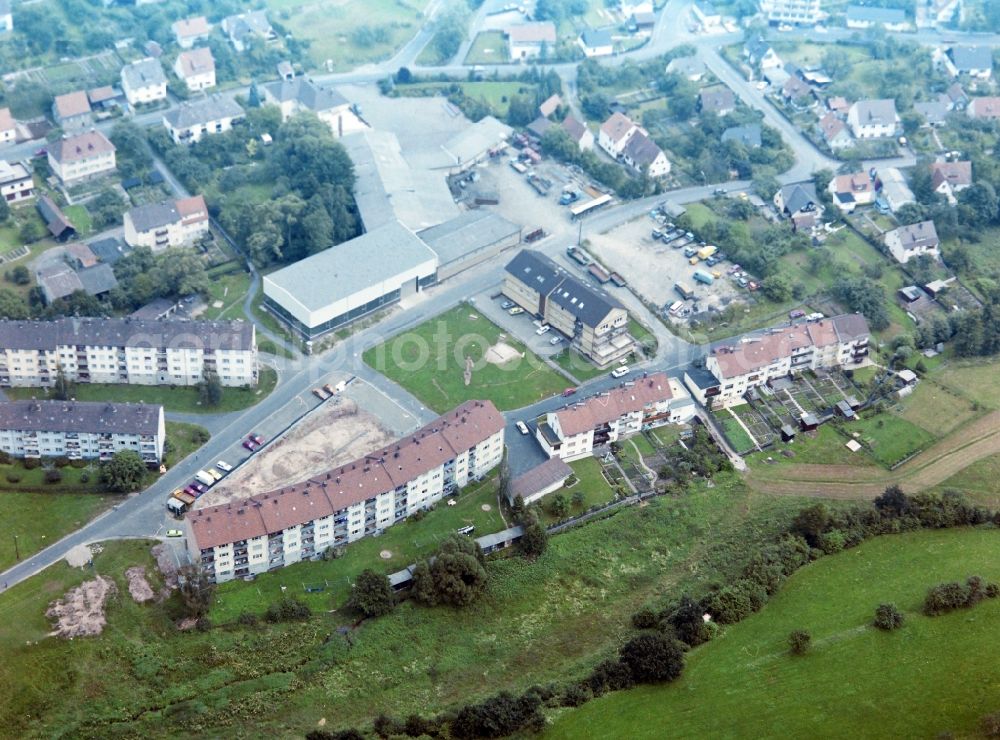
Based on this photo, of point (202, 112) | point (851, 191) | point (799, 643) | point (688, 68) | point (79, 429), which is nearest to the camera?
point (799, 643)

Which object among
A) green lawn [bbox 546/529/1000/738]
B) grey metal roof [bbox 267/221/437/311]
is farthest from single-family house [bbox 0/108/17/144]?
green lawn [bbox 546/529/1000/738]

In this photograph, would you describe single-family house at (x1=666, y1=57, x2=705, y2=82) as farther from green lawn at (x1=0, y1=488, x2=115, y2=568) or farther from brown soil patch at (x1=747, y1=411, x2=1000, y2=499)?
green lawn at (x1=0, y1=488, x2=115, y2=568)

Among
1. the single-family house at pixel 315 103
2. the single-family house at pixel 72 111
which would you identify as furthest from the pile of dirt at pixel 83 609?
the single-family house at pixel 72 111

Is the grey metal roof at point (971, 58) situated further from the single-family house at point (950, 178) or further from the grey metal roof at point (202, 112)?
the grey metal roof at point (202, 112)

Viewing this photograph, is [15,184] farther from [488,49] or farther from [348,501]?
[488,49]

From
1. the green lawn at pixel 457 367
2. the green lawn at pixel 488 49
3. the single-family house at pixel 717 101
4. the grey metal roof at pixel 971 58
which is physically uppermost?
the grey metal roof at pixel 971 58

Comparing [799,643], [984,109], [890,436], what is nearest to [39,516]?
[799,643]
